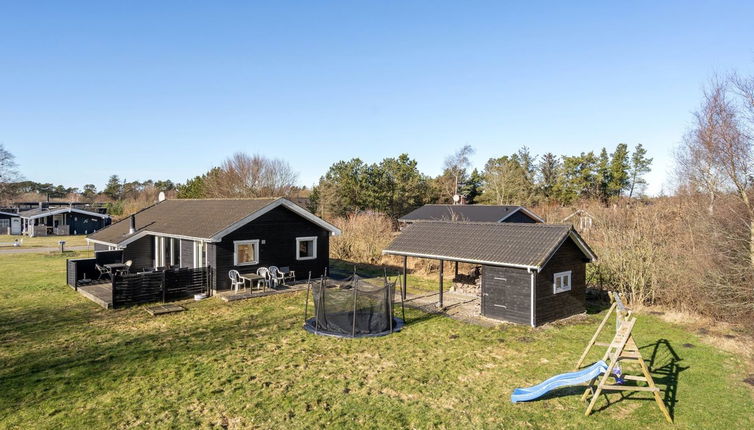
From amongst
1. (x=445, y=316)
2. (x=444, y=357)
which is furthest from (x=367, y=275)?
(x=444, y=357)

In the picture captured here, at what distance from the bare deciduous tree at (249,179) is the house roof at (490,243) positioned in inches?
1437

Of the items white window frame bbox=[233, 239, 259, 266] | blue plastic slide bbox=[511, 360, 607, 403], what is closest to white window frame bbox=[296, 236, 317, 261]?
white window frame bbox=[233, 239, 259, 266]

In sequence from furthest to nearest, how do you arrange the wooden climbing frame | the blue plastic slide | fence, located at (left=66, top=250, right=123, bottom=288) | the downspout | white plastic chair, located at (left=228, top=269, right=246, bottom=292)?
fence, located at (left=66, top=250, right=123, bottom=288) → white plastic chair, located at (left=228, top=269, right=246, bottom=292) → the downspout → the blue plastic slide → the wooden climbing frame

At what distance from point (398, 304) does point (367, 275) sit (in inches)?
278

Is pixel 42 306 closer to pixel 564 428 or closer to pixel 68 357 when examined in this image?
pixel 68 357

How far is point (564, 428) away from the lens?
7.23 metres

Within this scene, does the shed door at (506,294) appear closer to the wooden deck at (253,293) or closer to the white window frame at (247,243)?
the wooden deck at (253,293)

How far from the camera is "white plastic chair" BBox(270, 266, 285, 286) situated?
18250mm

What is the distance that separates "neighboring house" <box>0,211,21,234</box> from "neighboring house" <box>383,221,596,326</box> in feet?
172

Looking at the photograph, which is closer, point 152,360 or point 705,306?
point 152,360

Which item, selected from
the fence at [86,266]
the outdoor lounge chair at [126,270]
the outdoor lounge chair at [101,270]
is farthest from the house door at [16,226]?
the outdoor lounge chair at [126,270]

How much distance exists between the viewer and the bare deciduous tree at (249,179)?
164ft

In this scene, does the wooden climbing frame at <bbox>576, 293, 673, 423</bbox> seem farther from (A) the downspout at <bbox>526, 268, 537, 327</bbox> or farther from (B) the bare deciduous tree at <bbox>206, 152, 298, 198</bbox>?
(B) the bare deciduous tree at <bbox>206, 152, 298, 198</bbox>

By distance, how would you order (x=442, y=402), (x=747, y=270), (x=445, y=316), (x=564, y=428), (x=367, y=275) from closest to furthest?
(x=564, y=428) → (x=442, y=402) → (x=747, y=270) → (x=445, y=316) → (x=367, y=275)
